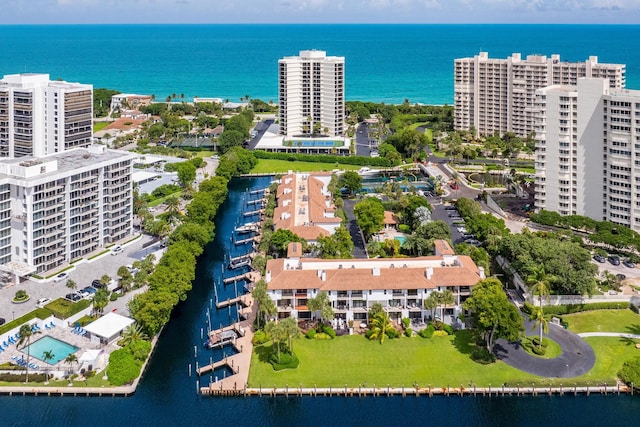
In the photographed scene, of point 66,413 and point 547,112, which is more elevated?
point 547,112

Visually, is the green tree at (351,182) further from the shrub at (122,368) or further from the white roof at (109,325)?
the shrub at (122,368)

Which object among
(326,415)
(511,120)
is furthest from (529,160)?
(326,415)

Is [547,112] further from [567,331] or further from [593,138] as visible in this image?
[567,331]

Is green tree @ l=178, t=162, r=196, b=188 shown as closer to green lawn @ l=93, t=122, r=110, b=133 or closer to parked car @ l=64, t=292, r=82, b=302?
parked car @ l=64, t=292, r=82, b=302

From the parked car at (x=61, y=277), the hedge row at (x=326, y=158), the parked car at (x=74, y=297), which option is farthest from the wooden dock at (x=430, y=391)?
the hedge row at (x=326, y=158)

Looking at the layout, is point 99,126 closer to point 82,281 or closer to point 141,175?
point 141,175
